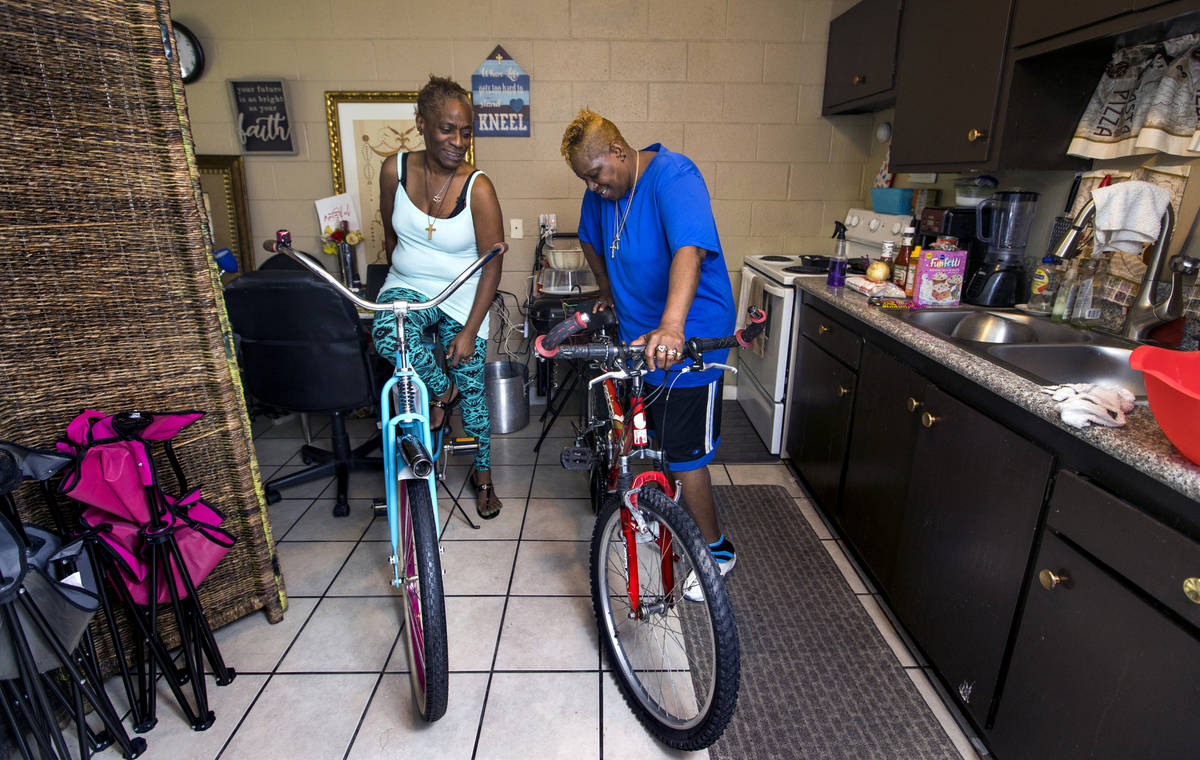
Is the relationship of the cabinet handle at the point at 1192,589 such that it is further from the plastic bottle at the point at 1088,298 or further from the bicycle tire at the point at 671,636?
the plastic bottle at the point at 1088,298

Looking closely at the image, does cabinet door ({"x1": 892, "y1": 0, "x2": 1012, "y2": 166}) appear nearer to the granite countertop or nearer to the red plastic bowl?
the granite countertop

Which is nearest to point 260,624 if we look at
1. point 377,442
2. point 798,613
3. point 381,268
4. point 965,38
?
point 377,442

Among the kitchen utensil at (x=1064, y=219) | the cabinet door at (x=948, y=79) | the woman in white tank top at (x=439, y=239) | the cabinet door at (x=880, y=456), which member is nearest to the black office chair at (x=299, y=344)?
the woman in white tank top at (x=439, y=239)

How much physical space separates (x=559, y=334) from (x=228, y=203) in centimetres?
295

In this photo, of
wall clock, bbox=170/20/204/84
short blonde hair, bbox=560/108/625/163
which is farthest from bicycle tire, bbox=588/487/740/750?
wall clock, bbox=170/20/204/84

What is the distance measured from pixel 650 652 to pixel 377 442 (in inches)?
66.6

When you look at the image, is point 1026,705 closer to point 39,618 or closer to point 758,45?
point 39,618

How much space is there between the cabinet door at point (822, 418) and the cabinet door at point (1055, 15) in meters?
1.11

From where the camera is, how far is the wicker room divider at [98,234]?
1.36 meters

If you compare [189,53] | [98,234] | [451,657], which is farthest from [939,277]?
[189,53]

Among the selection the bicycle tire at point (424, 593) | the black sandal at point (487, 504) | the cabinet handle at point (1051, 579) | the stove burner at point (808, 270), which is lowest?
the black sandal at point (487, 504)

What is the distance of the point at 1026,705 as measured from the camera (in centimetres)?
130

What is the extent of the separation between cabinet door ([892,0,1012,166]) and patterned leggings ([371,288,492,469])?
70.9 inches

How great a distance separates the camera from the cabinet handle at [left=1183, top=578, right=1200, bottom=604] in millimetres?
935
